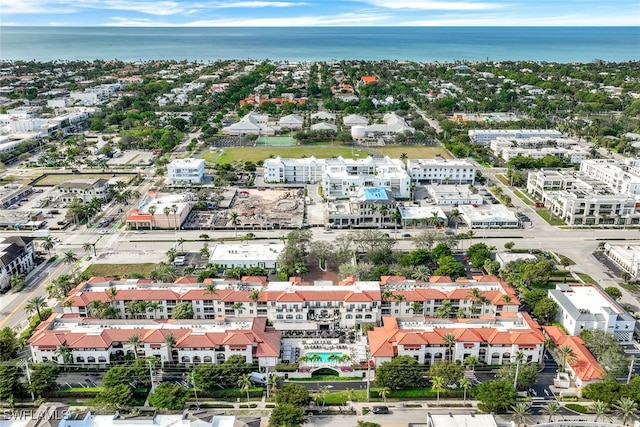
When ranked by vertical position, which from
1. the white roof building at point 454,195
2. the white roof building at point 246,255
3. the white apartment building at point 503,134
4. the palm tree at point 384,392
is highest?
the white apartment building at point 503,134

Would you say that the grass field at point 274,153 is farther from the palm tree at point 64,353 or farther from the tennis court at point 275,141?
the palm tree at point 64,353

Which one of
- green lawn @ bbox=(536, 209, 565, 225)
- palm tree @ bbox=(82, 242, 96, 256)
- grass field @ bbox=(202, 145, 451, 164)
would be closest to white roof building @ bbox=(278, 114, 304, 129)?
grass field @ bbox=(202, 145, 451, 164)

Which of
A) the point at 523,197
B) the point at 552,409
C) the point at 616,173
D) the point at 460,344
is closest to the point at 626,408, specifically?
the point at 552,409

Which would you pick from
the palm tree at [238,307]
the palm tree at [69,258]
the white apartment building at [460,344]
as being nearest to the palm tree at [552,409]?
the white apartment building at [460,344]

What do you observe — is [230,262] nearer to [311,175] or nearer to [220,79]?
[311,175]

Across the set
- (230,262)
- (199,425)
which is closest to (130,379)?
(199,425)

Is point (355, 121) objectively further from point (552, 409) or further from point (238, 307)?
point (552, 409)

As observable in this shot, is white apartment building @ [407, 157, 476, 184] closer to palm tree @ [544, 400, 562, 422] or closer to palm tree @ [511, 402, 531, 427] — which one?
palm tree @ [544, 400, 562, 422]
